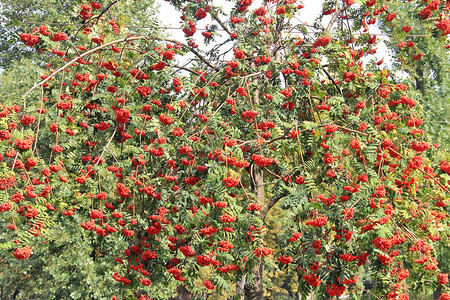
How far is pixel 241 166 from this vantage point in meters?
4.59

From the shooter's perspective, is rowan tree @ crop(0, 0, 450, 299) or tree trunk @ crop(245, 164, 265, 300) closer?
rowan tree @ crop(0, 0, 450, 299)

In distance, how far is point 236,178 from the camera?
14.3ft

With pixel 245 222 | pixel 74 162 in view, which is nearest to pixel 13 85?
pixel 74 162

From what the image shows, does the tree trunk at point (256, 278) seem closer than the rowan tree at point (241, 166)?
No

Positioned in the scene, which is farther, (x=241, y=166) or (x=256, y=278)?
(x=256, y=278)

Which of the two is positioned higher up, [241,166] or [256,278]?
[241,166]

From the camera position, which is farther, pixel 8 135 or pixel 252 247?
pixel 252 247

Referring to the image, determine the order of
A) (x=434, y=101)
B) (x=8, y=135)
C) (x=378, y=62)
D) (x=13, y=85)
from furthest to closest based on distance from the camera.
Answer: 1. (x=434, y=101)
2. (x=13, y=85)
3. (x=378, y=62)
4. (x=8, y=135)

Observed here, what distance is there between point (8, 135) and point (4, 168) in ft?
1.23

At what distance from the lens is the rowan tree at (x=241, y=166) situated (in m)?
4.58

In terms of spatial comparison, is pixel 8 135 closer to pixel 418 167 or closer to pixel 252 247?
pixel 252 247

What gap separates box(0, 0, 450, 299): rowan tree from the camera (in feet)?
15.0

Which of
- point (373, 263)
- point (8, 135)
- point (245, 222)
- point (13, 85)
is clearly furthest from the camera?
point (13, 85)

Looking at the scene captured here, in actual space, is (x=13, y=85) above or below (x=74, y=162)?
above
